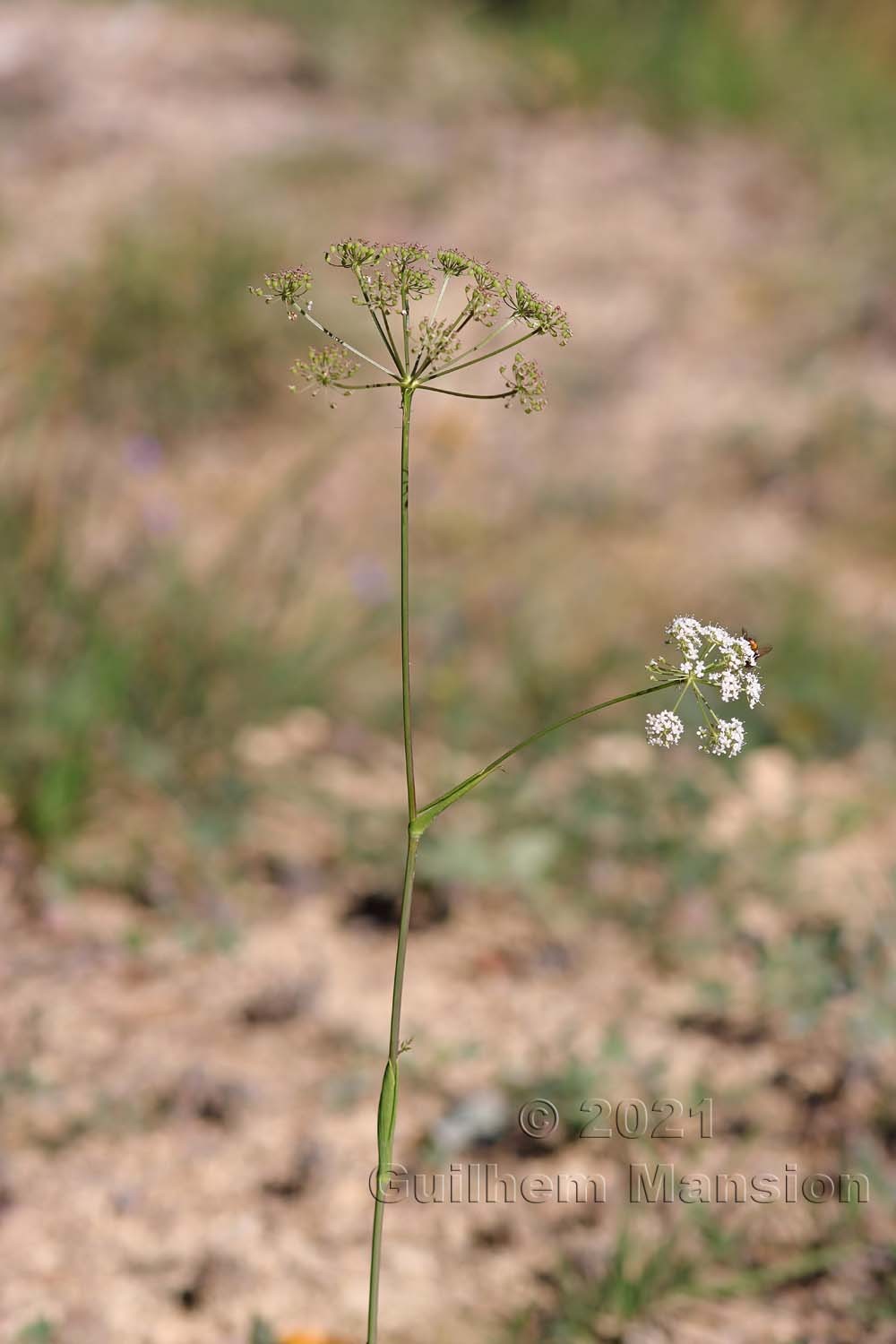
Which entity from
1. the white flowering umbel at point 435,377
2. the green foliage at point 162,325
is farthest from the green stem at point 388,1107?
the green foliage at point 162,325

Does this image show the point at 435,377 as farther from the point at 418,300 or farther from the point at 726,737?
the point at 726,737

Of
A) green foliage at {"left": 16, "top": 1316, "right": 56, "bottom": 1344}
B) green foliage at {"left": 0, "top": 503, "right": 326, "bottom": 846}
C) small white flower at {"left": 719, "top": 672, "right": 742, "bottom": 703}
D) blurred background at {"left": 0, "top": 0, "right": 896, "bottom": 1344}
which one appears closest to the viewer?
small white flower at {"left": 719, "top": 672, "right": 742, "bottom": 703}

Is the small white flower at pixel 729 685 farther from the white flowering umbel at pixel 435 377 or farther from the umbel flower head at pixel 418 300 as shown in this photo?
the umbel flower head at pixel 418 300

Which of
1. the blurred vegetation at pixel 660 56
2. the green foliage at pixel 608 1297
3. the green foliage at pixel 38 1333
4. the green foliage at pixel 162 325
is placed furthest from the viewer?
the blurred vegetation at pixel 660 56

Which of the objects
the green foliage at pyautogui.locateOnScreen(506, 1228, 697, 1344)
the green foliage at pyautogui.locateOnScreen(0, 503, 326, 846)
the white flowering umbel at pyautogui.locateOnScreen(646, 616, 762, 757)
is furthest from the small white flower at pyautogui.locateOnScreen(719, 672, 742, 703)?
the green foliage at pyautogui.locateOnScreen(0, 503, 326, 846)

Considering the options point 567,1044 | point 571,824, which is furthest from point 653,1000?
point 571,824

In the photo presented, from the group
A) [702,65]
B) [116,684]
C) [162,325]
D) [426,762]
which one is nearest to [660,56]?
[702,65]

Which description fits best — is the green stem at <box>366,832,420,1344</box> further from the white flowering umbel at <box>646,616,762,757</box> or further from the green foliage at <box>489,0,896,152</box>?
the green foliage at <box>489,0,896,152</box>

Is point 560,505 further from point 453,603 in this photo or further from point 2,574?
point 2,574

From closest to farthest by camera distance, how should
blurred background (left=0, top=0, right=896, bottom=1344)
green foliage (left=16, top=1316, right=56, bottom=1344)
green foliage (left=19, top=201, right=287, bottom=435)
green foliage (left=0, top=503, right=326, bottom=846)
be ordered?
green foliage (left=16, top=1316, right=56, bottom=1344), blurred background (left=0, top=0, right=896, bottom=1344), green foliage (left=0, top=503, right=326, bottom=846), green foliage (left=19, top=201, right=287, bottom=435)
